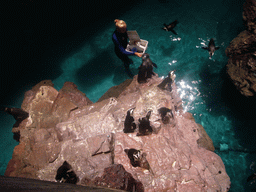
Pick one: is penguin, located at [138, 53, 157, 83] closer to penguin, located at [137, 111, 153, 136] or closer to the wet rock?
penguin, located at [137, 111, 153, 136]

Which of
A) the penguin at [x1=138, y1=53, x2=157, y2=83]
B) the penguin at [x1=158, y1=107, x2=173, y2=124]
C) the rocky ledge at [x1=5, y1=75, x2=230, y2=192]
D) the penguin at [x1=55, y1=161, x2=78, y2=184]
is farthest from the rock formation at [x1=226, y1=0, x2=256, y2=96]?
→ the penguin at [x1=55, y1=161, x2=78, y2=184]

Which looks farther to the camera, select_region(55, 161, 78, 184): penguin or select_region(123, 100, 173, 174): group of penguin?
select_region(123, 100, 173, 174): group of penguin

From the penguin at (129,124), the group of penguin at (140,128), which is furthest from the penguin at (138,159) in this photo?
the penguin at (129,124)

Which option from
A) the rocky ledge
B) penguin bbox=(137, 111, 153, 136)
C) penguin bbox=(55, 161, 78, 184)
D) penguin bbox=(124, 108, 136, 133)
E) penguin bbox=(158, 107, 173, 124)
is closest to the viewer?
penguin bbox=(55, 161, 78, 184)

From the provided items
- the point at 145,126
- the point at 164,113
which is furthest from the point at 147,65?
the point at 145,126

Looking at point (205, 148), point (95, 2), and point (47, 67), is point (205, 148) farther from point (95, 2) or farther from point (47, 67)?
point (95, 2)

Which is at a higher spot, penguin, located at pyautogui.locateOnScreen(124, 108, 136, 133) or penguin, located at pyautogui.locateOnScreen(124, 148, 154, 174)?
penguin, located at pyautogui.locateOnScreen(124, 108, 136, 133)
